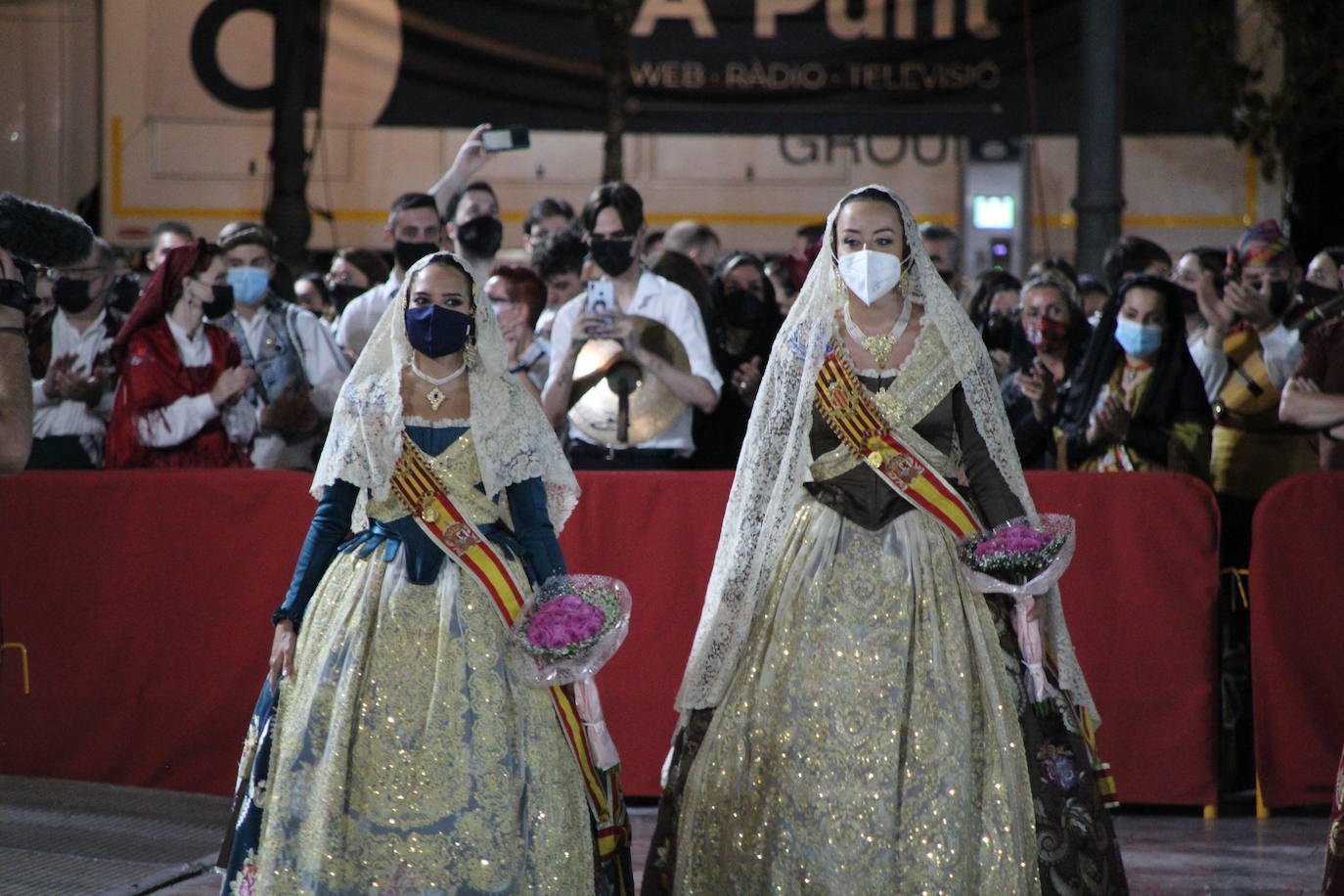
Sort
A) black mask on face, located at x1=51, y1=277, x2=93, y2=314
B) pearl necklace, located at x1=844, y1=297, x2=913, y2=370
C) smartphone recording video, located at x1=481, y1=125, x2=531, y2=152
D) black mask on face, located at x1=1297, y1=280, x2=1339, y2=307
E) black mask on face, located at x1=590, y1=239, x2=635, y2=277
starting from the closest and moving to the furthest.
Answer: pearl necklace, located at x1=844, y1=297, x2=913, y2=370, black mask on face, located at x1=590, y1=239, x2=635, y2=277, smartphone recording video, located at x1=481, y1=125, x2=531, y2=152, black mask on face, located at x1=51, y1=277, x2=93, y2=314, black mask on face, located at x1=1297, y1=280, x2=1339, y2=307

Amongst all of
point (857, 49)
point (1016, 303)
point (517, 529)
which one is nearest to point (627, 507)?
point (517, 529)

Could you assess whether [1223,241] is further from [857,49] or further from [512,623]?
[512,623]

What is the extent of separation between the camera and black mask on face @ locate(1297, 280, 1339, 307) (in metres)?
6.87

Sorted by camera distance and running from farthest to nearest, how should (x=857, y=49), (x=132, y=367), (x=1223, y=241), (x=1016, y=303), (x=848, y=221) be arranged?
(x=1223, y=241) → (x=857, y=49) → (x=1016, y=303) → (x=132, y=367) → (x=848, y=221)

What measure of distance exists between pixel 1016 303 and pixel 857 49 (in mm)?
4119

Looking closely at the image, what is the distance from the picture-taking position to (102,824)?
5348mm

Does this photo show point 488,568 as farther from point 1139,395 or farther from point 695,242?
point 695,242

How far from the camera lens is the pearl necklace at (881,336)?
4.16 m

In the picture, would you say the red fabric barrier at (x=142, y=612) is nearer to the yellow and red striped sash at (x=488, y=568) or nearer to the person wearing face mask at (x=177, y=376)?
the person wearing face mask at (x=177, y=376)

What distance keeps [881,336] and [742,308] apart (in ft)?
9.15

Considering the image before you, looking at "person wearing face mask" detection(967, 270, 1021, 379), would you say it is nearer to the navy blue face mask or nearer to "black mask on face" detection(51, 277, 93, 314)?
the navy blue face mask

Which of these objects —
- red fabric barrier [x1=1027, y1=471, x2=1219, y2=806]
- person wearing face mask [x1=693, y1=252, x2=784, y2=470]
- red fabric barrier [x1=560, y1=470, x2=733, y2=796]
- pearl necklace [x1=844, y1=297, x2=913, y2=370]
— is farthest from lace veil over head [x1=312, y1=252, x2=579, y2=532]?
person wearing face mask [x1=693, y1=252, x2=784, y2=470]

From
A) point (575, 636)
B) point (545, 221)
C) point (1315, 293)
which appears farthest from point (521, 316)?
point (1315, 293)

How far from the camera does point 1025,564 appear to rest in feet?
12.8
